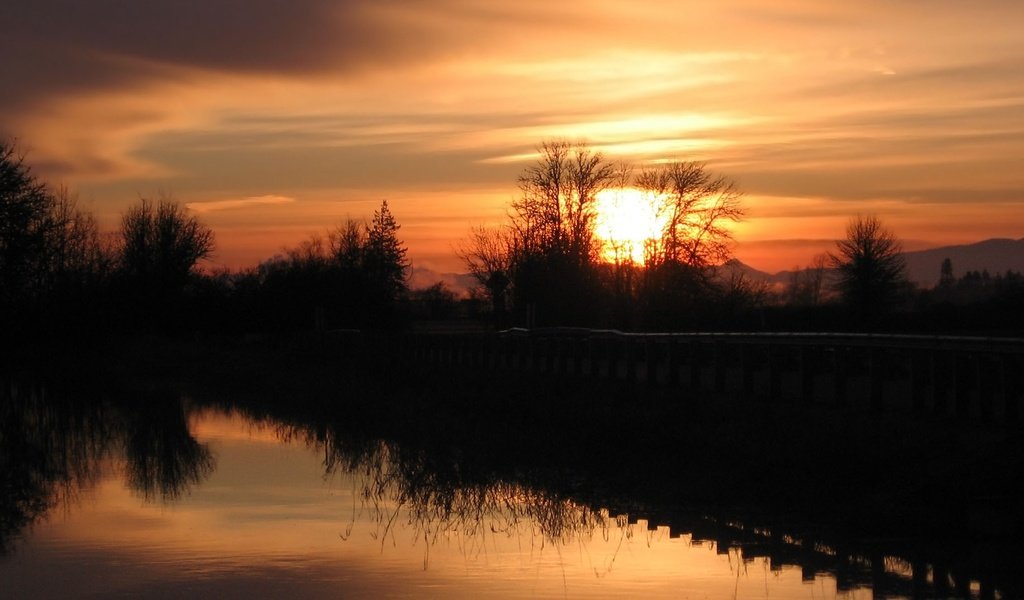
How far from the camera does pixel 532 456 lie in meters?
20.0

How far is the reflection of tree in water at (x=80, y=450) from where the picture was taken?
17.2 metres

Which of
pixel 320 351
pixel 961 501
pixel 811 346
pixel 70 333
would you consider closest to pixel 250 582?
pixel 961 501

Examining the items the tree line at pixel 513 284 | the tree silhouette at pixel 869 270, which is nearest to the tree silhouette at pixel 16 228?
the tree line at pixel 513 284

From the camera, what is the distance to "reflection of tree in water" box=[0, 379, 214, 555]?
17.2 m

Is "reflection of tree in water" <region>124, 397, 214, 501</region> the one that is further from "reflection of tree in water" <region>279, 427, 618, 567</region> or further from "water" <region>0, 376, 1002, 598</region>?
"reflection of tree in water" <region>279, 427, 618, 567</region>

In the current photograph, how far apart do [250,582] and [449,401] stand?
1781 centimetres

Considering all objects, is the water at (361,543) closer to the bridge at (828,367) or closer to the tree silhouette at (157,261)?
the bridge at (828,367)

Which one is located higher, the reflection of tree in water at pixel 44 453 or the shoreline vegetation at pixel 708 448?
the shoreline vegetation at pixel 708 448

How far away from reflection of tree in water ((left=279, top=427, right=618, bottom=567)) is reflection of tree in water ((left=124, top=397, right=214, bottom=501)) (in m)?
2.20

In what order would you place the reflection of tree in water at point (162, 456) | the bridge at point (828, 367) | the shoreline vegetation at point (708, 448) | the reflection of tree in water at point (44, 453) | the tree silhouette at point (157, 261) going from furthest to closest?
the tree silhouette at point (157, 261) → the reflection of tree in water at point (162, 456) → the reflection of tree in water at point (44, 453) → the bridge at point (828, 367) → the shoreline vegetation at point (708, 448)

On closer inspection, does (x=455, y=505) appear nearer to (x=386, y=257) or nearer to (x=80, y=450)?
(x=80, y=450)

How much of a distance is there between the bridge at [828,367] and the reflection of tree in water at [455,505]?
454 centimetres

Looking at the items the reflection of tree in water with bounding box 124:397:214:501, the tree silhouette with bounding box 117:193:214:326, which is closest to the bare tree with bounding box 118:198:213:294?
the tree silhouette with bounding box 117:193:214:326

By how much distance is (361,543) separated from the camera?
13242 millimetres
